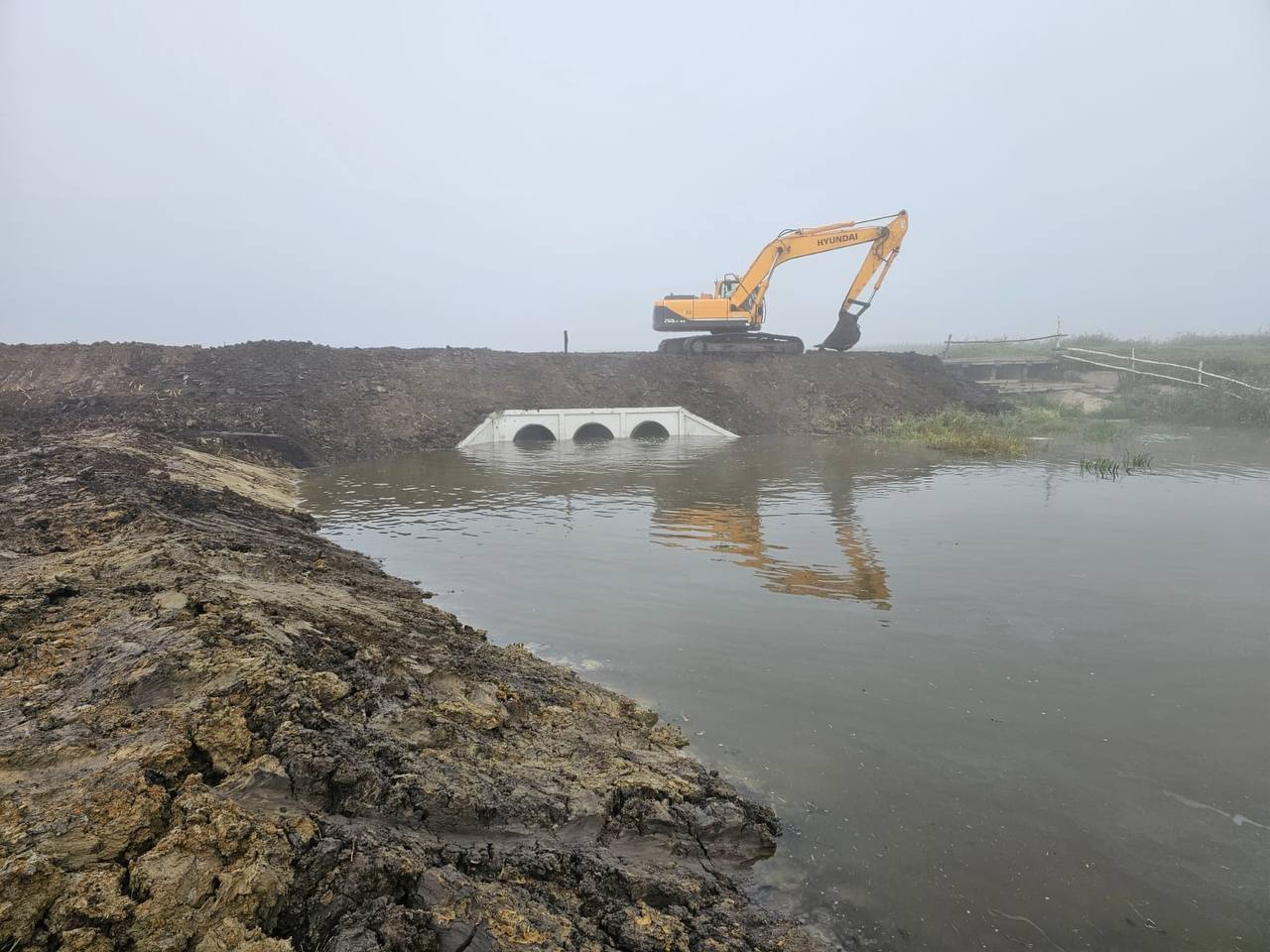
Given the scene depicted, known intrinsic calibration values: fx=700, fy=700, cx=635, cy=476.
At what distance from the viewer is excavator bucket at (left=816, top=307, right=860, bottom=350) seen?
31031mm

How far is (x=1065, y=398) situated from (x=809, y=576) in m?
28.8

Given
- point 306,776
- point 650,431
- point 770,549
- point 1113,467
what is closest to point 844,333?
point 650,431

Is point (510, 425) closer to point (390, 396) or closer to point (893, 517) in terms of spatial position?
point (390, 396)

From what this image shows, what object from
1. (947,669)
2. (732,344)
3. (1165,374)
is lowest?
(947,669)

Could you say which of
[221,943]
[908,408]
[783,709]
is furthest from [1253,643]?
[908,408]

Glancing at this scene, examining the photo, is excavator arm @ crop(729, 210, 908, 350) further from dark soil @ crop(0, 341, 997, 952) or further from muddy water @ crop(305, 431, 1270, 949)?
dark soil @ crop(0, 341, 997, 952)

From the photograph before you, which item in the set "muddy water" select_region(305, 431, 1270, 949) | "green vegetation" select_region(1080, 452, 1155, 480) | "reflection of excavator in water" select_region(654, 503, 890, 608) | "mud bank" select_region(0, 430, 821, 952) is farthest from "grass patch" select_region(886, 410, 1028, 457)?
"mud bank" select_region(0, 430, 821, 952)

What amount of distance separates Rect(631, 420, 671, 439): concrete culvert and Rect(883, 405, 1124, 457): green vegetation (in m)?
8.37

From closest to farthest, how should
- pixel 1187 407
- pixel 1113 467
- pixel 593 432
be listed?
pixel 1113 467, pixel 593 432, pixel 1187 407

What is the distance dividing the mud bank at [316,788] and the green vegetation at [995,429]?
18871 mm

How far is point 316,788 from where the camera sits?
3.24 m

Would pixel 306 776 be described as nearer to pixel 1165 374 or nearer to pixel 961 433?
pixel 961 433

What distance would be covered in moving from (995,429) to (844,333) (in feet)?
29.0

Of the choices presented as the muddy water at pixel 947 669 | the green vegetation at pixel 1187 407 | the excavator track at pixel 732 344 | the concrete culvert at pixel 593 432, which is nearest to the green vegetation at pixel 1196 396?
the green vegetation at pixel 1187 407
